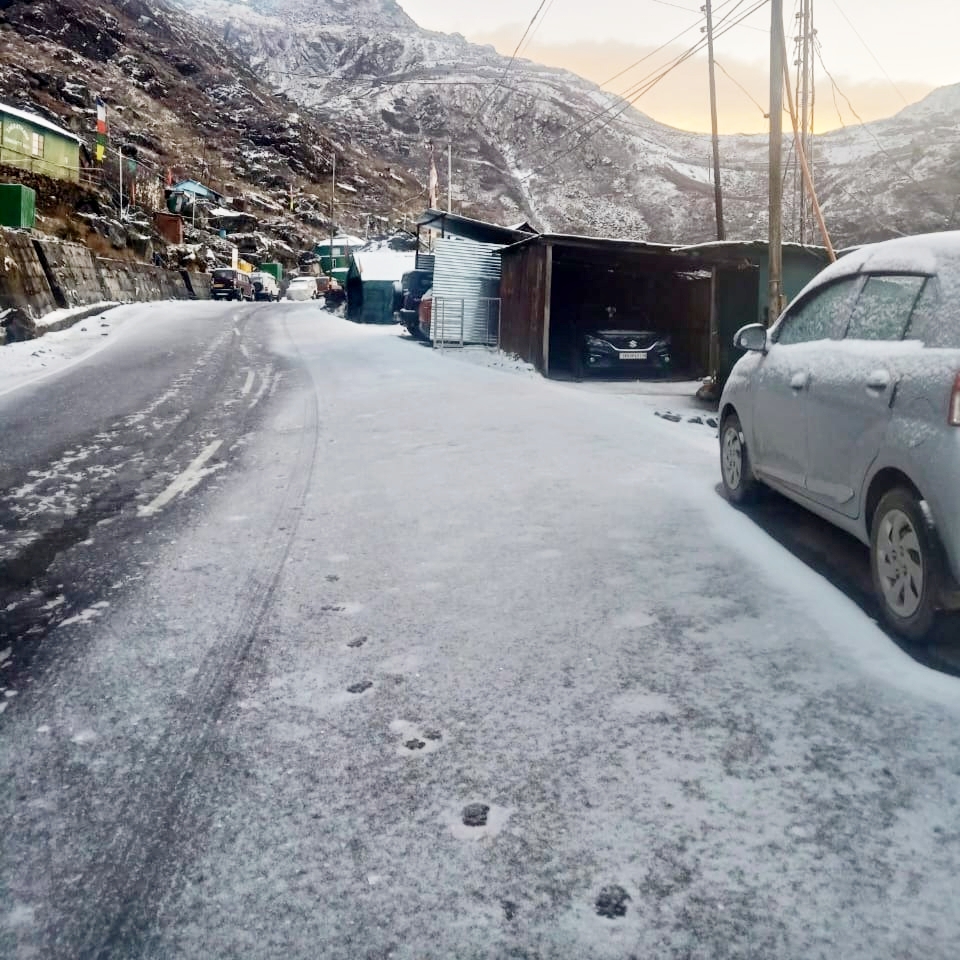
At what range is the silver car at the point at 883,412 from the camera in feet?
11.2

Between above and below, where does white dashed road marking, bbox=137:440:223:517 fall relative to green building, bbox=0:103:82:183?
below

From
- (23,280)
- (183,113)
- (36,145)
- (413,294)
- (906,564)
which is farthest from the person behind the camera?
(183,113)

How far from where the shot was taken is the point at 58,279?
23.1m

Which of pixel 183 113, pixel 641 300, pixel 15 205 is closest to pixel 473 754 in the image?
pixel 641 300

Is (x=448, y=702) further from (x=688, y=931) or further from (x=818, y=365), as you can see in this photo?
(x=818, y=365)

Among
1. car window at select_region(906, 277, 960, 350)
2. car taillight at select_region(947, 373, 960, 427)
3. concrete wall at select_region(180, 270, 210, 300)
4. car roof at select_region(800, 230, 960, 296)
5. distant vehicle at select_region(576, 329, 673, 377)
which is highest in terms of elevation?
concrete wall at select_region(180, 270, 210, 300)

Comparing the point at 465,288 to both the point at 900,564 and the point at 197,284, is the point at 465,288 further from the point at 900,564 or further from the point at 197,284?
the point at 197,284

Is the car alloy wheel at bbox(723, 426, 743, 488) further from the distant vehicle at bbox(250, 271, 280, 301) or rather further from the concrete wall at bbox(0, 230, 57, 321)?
the distant vehicle at bbox(250, 271, 280, 301)

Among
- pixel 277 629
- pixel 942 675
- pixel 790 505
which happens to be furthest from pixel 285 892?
pixel 790 505

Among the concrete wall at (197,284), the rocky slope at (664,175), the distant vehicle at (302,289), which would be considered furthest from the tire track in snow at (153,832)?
the rocky slope at (664,175)

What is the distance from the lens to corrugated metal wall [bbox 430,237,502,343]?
23.7 metres

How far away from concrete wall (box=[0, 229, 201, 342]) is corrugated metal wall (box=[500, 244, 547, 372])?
37.2 ft

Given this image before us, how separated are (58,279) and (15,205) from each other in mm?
2529

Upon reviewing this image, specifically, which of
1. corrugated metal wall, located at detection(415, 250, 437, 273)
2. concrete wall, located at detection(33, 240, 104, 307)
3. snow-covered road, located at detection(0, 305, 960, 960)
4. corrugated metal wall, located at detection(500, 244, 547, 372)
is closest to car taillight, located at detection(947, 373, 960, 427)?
snow-covered road, located at detection(0, 305, 960, 960)
